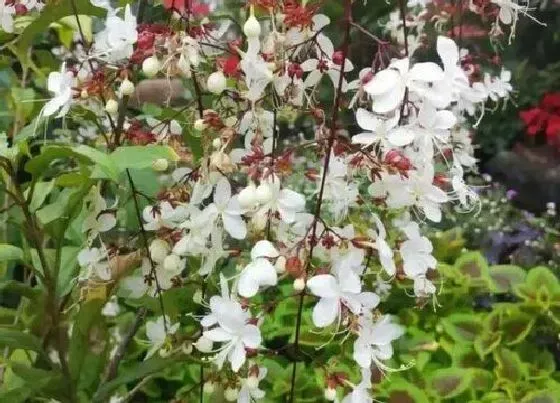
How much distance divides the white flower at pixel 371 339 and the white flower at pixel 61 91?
1.04 ft

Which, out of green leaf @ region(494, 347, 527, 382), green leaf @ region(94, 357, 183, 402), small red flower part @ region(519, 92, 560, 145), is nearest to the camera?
green leaf @ region(94, 357, 183, 402)

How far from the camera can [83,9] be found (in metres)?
0.91

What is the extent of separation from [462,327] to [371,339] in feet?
2.72

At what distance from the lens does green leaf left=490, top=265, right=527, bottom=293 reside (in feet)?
5.25

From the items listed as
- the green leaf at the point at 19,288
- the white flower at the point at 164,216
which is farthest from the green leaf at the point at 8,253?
the white flower at the point at 164,216

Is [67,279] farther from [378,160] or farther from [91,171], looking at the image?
[378,160]

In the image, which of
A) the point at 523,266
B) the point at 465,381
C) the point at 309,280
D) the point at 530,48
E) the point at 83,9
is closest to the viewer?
the point at 309,280

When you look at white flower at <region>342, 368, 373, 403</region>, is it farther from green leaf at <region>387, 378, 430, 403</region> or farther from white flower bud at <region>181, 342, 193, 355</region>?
green leaf at <region>387, 378, 430, 403</region>

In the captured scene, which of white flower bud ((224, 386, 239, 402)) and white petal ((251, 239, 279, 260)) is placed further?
white flower bud ((224, 386, 239, 402))

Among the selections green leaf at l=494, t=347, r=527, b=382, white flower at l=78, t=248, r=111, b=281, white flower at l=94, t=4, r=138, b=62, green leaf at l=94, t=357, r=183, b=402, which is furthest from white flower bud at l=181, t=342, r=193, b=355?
green leaf at l=494, t=347, r=527, b=382

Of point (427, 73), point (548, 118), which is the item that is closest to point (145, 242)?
point (427, 73)

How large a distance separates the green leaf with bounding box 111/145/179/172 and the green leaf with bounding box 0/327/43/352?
0.30 m

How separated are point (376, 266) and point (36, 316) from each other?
0.48m

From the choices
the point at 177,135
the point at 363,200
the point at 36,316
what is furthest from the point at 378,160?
the point at 36,316
